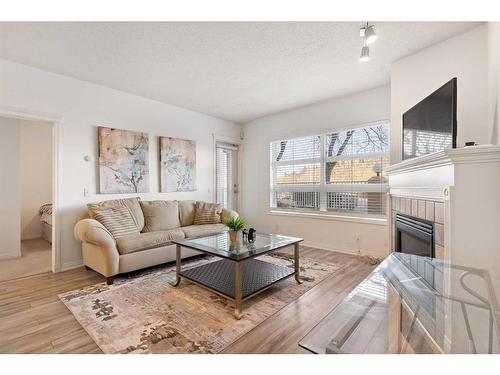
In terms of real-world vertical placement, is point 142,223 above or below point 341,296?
above

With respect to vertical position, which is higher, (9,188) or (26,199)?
(9,188)

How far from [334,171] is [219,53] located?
2.69m

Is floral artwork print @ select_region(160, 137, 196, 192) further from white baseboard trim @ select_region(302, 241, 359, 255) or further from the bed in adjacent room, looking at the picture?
white baseboard trim @ select_region(302, 241, 359, 255)

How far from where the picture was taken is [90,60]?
2.69 metres

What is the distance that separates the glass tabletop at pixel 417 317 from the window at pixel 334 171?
2.18 meters

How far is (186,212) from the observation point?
405 centimetres

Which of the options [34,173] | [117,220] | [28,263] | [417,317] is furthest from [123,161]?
[417,317]

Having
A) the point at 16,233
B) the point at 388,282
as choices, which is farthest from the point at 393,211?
the point at 16,233

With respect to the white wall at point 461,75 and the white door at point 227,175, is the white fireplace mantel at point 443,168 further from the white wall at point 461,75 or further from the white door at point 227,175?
the white door at point 227,175

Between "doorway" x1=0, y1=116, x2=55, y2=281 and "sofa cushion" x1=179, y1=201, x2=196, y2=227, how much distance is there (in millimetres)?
1733

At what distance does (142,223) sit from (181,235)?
642 millimetres

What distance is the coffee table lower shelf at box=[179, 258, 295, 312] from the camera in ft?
7.18

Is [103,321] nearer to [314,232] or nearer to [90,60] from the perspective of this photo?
[90,60]

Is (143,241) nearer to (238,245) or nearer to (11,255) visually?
(238,245)
